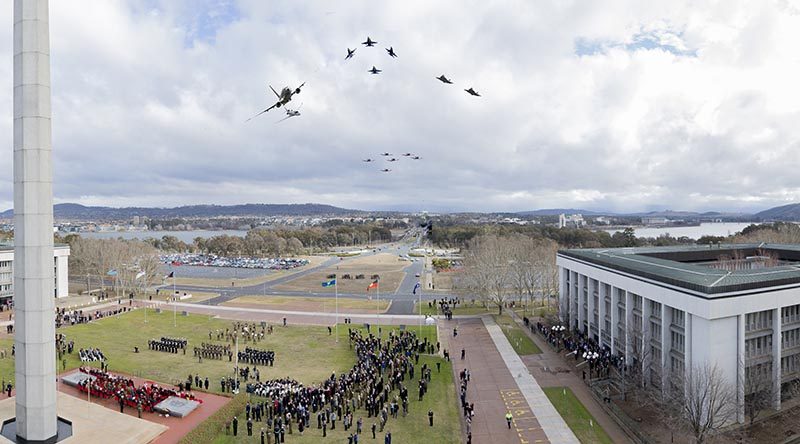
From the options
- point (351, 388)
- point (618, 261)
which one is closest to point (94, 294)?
point (351, 388)

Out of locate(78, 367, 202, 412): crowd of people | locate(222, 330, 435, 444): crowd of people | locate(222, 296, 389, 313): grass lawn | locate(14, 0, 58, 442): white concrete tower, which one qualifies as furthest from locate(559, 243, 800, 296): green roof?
locate(14, 0, 58, 442): white concrete tower

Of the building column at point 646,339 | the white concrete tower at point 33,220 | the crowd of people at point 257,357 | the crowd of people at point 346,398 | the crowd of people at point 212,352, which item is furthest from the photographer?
the crowd of people at point 212,352

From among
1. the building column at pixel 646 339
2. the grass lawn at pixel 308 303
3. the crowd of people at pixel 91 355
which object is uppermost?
the building column at pixel 646 339

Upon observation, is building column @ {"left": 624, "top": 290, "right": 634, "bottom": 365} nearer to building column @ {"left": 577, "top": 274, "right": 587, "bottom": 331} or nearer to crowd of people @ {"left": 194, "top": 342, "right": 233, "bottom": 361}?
building column @ {"left": 577, "top": 274, "right": 587, "bottom": 331}

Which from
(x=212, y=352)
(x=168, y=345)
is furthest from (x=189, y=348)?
(x=212, y=352)

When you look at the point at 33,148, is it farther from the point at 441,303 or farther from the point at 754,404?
the point at 441,303

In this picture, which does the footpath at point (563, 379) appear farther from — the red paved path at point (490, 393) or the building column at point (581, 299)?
the building column at point (581, 299)

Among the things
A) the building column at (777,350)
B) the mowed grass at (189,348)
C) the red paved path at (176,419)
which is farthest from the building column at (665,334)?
the red paved path at (176,419)

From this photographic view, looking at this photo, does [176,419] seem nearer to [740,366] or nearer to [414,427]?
[414,427]
